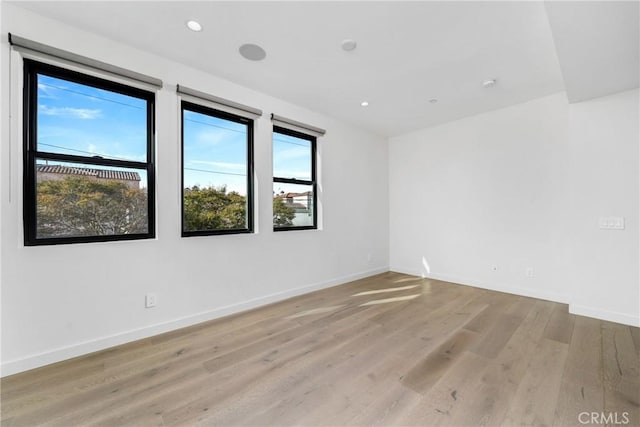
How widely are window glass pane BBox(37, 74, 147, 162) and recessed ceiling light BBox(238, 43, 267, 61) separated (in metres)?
1.09

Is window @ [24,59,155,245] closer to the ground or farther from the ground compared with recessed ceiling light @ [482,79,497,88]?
closer to the ground

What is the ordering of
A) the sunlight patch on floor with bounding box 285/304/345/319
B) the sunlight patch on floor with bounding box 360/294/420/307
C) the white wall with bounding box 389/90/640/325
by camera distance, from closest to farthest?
the white wall with bounding box 389/90/640/325 → the sunlight patch on floor with bounding box 285/304/345/319 → the sunlight patch on floor with bounding box 360/294/420/307

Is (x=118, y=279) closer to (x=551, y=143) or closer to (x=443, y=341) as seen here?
(x=443, y=341)

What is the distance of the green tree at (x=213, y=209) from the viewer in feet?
9.30

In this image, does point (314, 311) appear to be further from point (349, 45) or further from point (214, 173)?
point (349, 45)

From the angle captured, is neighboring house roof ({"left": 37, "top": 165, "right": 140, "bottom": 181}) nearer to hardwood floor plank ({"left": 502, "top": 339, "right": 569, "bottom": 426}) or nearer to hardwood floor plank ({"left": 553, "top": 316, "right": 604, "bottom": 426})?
hardwood floor plank ({"left": 502, "top": 339, "right": 569, "bottom": 426})

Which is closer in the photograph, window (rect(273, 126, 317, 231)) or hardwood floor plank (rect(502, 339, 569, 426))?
hardwood floor plank (rect(502, 339, 569, 426))

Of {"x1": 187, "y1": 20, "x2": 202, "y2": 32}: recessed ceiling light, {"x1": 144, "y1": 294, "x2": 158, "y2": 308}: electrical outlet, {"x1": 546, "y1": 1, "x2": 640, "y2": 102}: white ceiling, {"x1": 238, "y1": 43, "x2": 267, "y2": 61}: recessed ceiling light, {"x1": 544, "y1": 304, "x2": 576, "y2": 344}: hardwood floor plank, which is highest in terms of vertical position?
{"x1": 187, "y1": 20, "x2": 202, "y2": 32}: recessed ceiling light

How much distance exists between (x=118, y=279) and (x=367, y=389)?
2246 mm

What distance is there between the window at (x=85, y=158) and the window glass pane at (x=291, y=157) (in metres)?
1.49

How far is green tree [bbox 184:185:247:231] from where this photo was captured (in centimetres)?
283

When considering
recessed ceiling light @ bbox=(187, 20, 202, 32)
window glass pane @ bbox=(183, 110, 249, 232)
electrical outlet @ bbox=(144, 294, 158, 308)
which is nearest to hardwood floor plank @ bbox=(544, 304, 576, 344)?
window glass pane @ bbox=(183, 110, 249, 232)

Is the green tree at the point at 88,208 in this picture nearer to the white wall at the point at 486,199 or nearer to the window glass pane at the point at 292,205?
the window glass pane at the point at 292,205

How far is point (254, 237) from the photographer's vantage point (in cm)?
324
